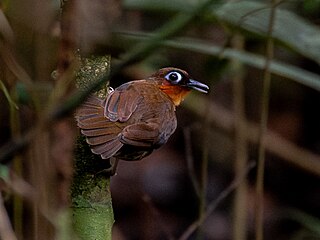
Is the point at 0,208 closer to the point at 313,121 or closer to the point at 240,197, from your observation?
the point at 240,197

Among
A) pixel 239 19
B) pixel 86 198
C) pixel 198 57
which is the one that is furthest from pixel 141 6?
pixel 198 57

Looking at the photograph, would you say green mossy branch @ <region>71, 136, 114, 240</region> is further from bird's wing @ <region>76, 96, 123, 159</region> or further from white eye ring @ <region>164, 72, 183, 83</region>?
white eye ring @ <region>164, 72, 183, 83</region>

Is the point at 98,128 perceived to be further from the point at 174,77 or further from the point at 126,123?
the point at 174,77

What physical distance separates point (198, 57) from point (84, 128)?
3637mm

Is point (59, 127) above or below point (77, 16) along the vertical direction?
below

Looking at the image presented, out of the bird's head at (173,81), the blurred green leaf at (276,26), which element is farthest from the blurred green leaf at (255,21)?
the bird's head at (173,81)

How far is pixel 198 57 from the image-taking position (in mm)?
5387

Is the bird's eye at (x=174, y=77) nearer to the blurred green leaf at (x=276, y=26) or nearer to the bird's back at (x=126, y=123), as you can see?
the bird's back at (x=126, y=123)

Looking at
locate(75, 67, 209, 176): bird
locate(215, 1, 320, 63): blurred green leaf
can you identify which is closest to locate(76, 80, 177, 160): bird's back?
locate(75, 67, 209, 176): bird

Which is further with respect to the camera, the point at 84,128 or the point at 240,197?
the point at 240,197

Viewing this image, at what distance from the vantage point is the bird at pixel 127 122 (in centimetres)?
178

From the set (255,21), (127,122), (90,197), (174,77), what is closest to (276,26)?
(255,21)

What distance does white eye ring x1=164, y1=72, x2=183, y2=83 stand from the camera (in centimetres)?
204

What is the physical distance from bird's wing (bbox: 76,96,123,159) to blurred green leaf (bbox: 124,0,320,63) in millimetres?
790
